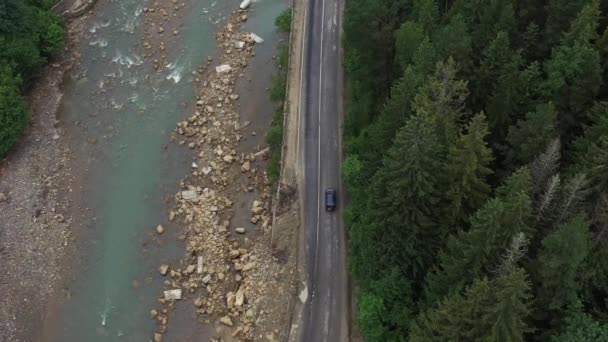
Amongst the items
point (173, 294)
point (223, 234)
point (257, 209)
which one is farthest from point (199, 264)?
point (257, 209)

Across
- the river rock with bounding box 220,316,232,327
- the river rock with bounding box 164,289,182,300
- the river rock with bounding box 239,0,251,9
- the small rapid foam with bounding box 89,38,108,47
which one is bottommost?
the river rock with bounding box 164,289,182,300

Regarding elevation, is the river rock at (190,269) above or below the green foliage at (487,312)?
below

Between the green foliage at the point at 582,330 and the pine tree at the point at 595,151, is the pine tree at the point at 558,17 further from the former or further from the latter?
the green foliage at the point at 582,330

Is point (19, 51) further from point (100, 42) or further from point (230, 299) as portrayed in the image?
point (230, 299)

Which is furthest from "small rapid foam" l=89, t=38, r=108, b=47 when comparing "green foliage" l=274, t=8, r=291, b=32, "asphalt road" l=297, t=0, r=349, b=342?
"asphalt road" l=297, t=0, r=349, b=342

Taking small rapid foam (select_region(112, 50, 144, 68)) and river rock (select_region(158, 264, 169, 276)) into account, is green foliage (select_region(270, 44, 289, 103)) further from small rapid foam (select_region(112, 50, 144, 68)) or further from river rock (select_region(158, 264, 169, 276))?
river rock (select_region(158, 264, 169, 276))

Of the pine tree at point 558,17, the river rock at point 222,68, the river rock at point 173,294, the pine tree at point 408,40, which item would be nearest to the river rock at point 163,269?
the river rock at point 173,294

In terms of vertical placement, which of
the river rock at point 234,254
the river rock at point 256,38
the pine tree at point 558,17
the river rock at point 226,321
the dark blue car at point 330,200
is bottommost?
the river rock at point 226,321
